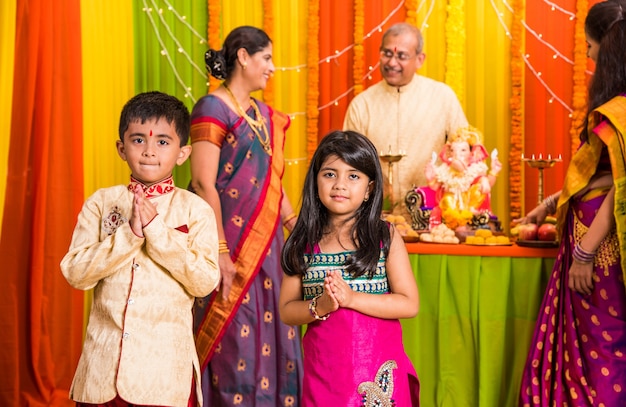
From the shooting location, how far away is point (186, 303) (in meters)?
2.25

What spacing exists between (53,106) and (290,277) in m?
1.96

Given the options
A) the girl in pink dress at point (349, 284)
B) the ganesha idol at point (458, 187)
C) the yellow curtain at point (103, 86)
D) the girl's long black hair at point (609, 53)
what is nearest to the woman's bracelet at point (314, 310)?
the girl in pink dress at point (349, 284)

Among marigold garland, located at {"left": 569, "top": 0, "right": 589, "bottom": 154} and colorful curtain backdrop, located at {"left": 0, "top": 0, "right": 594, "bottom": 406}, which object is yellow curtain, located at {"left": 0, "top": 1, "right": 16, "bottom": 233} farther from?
marigold garland, located at {"left": 569, "top": 0, "right": 589, "bottom": 154}

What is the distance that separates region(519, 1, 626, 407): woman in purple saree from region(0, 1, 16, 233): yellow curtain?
90.7 inches

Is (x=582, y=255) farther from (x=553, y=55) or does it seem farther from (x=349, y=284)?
(x=553, y=55)

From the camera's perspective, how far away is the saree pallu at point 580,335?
2.87 meters

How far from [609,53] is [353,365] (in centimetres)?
153

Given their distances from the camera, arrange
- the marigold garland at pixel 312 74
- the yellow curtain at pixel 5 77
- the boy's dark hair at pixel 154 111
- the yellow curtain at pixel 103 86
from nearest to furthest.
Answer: the boy's dark hair at pixel 154 111
the yellow curtain at pixel 5 77
the yellow curtain at pixel 103 86
the marigold garland at pixel 312 74

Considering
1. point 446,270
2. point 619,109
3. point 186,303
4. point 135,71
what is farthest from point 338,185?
point 135,71

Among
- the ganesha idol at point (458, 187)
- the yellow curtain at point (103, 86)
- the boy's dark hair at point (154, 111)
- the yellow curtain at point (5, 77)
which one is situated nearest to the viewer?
the boy's dark hair at point (154, 111)

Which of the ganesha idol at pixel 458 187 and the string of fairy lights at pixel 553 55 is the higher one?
the string of fairy lights at pixel 553 55

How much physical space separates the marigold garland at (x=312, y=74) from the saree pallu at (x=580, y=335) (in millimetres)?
2511

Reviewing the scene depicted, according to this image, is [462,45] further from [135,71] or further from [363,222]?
[363,222]

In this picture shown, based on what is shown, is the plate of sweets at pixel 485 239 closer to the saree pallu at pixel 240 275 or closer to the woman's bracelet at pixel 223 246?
the saree pallu at pixel 240 275
